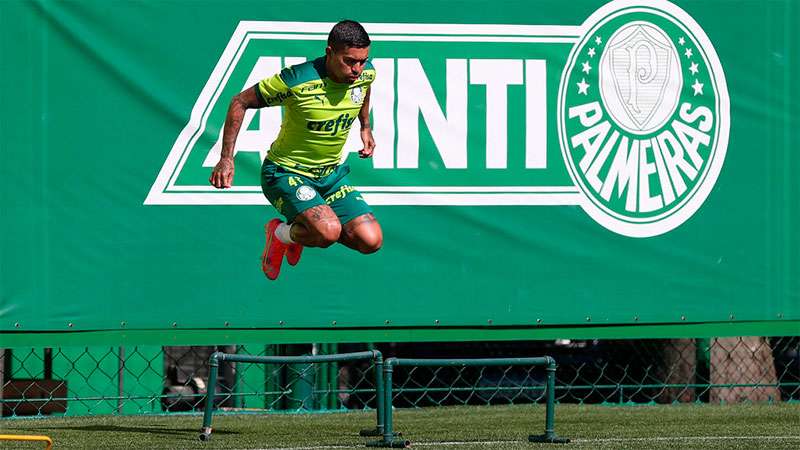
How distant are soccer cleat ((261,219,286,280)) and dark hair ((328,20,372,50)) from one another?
1.12m

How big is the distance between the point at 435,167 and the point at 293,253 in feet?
3.31

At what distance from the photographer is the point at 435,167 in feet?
29.4

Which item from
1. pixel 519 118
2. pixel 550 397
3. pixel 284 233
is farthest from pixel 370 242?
pixel 550 397

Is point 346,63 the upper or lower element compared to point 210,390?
upper

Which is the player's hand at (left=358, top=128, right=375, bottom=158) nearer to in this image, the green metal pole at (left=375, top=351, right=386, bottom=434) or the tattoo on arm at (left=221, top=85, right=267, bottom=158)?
the tattoo on arm at (left=221, top=85, right=267, bottom=158)

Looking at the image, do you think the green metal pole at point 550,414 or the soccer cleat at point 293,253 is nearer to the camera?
the green metal pole at point 550,414

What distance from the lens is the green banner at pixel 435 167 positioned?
847 cm

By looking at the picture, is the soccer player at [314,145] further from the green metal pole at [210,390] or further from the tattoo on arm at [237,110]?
the green metal pole at [210,390]

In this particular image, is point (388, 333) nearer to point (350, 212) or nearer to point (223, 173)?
point (350, 212)

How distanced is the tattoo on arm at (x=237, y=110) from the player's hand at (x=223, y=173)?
55mm

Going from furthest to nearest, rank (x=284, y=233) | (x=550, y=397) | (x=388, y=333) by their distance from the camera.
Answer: (x=388, y=333), (x=284, y=233), (x=550, y=397)

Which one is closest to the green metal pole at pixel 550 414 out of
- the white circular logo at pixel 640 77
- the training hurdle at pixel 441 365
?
the training hurdle at pixel 441 365

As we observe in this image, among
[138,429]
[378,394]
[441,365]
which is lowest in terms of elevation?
[138,429]

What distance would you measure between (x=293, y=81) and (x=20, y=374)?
430 centimetres
